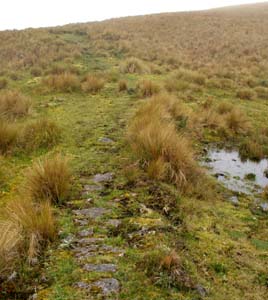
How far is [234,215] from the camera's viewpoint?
5199 mm

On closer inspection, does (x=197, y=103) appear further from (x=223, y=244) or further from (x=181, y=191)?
(x=223, y=244)

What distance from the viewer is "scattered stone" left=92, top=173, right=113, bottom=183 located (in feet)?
17.9

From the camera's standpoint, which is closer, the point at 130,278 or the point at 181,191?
the point at 130,278

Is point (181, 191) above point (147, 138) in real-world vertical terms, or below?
below

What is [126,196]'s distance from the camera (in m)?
4.96

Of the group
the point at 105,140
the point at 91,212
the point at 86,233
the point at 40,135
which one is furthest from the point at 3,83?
the point at 86,233

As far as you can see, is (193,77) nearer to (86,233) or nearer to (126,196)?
(126,196)

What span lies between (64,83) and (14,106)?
317 centimetres

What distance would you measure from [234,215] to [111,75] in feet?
31.8

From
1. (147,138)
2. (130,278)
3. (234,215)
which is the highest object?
(147,138)

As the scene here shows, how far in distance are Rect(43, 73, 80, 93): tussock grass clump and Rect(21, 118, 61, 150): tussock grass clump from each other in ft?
15.2

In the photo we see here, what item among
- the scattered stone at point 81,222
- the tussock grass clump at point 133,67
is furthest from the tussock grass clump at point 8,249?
the tussock grass clump at point 133,67

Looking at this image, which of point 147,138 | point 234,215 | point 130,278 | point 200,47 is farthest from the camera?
point 200,47

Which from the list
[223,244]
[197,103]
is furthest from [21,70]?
[223,244]
